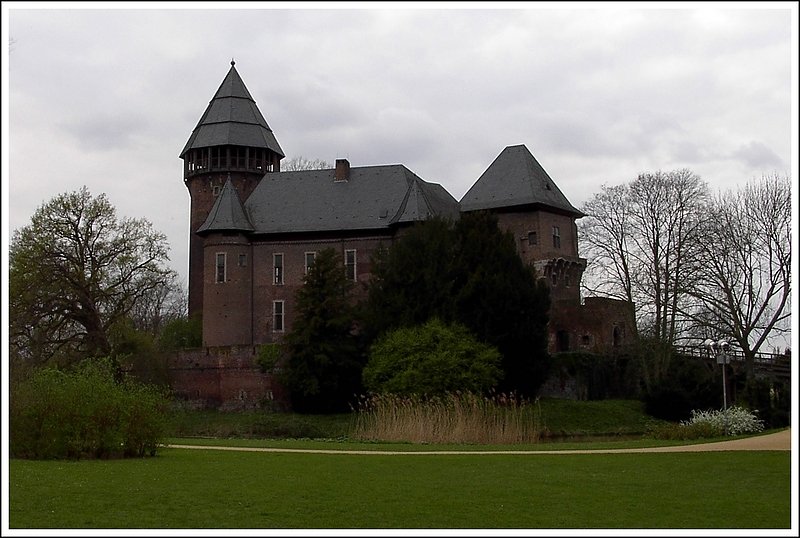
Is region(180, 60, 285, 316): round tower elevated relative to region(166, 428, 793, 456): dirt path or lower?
elevated

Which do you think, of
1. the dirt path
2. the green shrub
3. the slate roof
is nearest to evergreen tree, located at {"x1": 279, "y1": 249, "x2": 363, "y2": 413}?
the green shrub

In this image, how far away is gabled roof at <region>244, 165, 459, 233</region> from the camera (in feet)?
182

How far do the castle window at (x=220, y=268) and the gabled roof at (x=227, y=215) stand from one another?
1.44 metres

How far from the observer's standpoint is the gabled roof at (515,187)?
172ft

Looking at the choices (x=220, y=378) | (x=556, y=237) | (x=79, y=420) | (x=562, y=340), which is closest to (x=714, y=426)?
(x=79, y=420)

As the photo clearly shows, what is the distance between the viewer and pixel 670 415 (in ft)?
140

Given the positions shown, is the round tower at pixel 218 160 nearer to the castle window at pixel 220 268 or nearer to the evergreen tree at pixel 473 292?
the castle window at pixel 220 268

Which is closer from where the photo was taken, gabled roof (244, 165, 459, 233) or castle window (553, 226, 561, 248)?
castle window (553, 226, 561, 248)

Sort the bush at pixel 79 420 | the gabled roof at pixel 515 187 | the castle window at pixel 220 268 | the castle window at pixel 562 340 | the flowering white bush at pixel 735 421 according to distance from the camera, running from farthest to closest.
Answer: the castle window at pixel 220 268, the gabled roof at pixel 515 187, the castle window at pixel 562 340, the flowering white bush at pixel 735 421, the bush at pixel 79 420

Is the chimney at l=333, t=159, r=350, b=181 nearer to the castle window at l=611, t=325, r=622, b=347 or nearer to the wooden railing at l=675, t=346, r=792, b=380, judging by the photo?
the castle window at l=611, t=325, r=622, b=347

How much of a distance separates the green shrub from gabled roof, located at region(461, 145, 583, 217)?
472 inches

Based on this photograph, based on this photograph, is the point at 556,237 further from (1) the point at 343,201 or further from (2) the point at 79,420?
Answer: (2) the point at 79,420

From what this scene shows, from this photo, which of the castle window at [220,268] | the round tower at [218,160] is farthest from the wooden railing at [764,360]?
the round tower at [218,160]

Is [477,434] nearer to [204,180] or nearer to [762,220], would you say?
[762,220]
